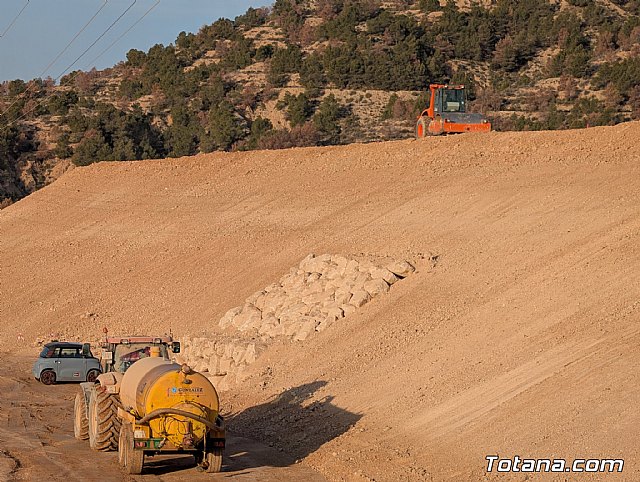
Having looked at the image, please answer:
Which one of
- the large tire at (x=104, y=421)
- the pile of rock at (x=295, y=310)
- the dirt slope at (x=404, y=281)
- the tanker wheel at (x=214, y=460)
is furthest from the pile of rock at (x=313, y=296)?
the tanker wheel at (x=214, y=460)

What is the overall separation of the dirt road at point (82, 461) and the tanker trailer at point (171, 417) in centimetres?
62

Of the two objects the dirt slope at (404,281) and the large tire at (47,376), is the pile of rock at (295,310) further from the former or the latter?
the large tire at (47,376)

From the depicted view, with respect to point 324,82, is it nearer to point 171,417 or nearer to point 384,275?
point 384,275

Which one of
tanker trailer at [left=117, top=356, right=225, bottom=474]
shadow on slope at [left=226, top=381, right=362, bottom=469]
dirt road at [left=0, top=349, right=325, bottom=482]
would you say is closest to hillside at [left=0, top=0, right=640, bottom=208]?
dirt road at [left=0, top=349, right=325, bottom=482]

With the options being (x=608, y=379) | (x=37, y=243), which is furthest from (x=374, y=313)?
(x=37, y=243)

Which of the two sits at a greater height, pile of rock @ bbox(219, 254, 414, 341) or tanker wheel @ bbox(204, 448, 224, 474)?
tanker wheel @ bbox(204, 448, 224, 474)

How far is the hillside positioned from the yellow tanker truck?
1930 inches

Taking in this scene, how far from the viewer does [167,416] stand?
14758 mm

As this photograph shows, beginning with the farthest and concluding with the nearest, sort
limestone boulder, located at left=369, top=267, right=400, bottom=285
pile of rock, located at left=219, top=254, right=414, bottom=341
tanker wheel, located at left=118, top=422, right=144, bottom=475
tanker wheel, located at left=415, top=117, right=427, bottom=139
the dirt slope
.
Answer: tanker wheel, located at left=415, top=117, right=427, bottom=139 → limestone boulder, located at left=369, top=267, right=400, bottom=285 → pile of rock, located at left=219, top=254, right=414, bottom=341 → the dirt slope → tanker wheel, located at left=118, top=422, right=144, bottom=475

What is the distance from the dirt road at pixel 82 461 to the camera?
1570cm
